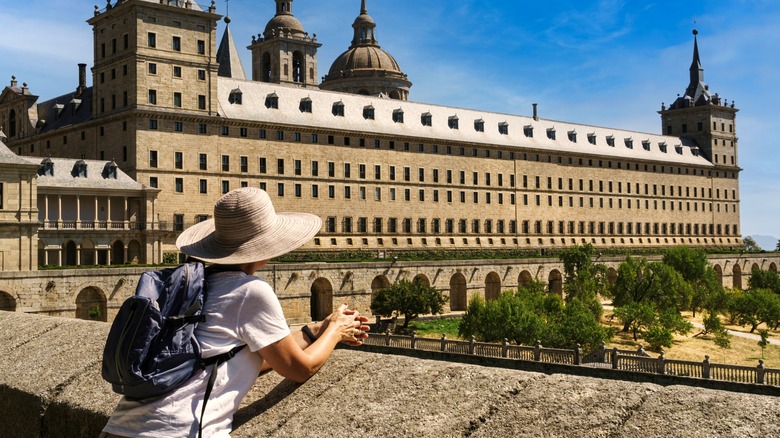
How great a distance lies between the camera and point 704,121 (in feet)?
406

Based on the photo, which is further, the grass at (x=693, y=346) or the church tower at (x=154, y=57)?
the church tower at (x=154, y=57)

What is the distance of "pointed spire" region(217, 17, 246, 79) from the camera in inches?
A: 3792

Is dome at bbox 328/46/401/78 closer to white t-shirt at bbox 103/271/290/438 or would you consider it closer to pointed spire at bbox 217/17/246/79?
pointed spire at bbox 217/17/246/79

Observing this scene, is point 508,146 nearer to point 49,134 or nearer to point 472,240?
point 472,240

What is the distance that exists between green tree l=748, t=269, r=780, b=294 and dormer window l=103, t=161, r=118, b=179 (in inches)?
2676

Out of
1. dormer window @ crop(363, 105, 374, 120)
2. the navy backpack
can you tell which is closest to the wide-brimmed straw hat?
the navy backpack

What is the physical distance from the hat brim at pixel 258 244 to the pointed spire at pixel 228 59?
9325 centimetres

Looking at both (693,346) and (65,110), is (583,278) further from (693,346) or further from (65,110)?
(65,110)

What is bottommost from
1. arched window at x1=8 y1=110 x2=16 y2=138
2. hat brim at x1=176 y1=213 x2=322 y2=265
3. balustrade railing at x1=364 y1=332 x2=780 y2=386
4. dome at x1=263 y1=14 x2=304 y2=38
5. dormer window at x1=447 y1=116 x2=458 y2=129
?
balustrade railing at x1=364 y1=332 x2=780 y2=386

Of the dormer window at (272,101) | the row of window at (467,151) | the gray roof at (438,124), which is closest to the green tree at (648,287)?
the row of window at (467,151)

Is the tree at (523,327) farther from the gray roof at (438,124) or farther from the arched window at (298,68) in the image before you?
the arched window at (298,68)

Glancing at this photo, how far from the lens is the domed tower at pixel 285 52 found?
103750 millimetres

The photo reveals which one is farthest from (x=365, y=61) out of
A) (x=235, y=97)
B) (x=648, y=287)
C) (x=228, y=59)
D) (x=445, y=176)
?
(x=648, y=287)

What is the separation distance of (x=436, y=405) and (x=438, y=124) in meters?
86.9
